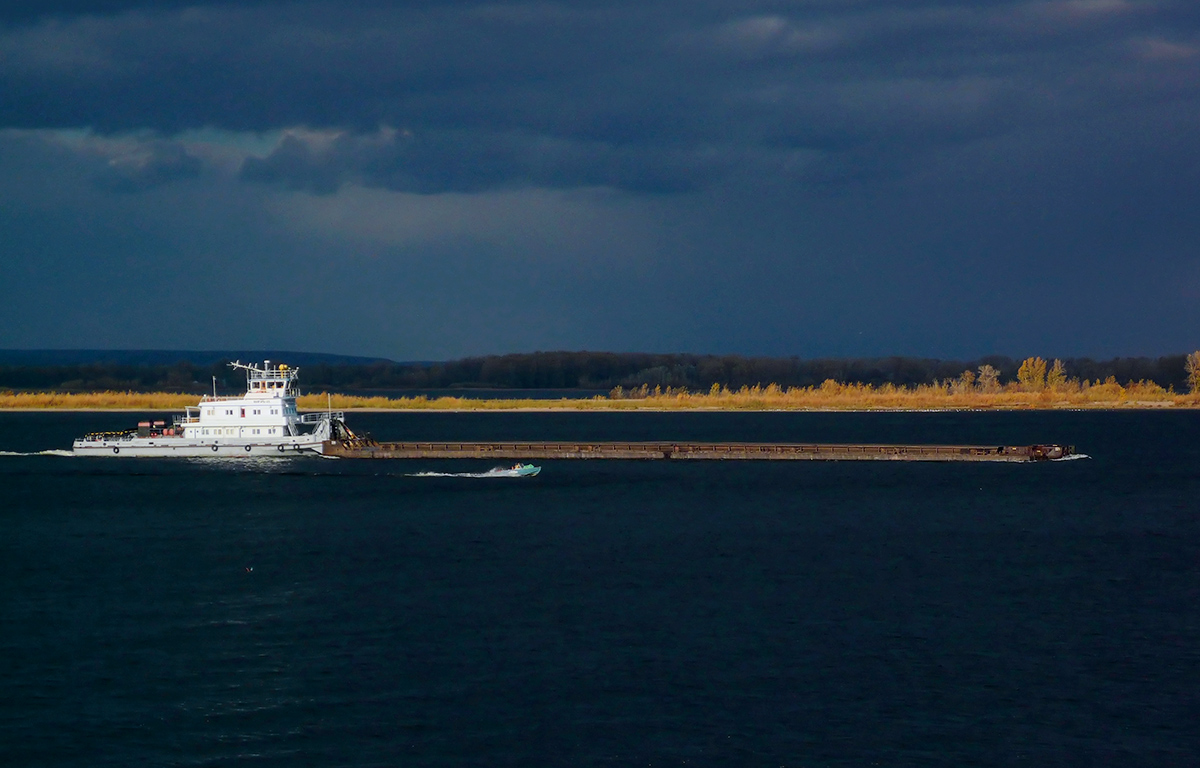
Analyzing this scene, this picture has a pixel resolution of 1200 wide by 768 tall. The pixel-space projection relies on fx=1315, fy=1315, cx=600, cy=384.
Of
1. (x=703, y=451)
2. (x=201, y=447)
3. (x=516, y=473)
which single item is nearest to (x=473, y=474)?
(x=516, y=473)

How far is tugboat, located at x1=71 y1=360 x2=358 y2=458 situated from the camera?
10400 cm

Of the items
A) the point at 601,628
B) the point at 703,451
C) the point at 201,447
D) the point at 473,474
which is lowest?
the point at 601,628

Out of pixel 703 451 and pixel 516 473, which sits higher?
pixel 703 451

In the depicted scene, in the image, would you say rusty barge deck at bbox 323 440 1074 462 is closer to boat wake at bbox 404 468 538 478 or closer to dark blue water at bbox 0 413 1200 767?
boat wake at bbox 404 468 538 478

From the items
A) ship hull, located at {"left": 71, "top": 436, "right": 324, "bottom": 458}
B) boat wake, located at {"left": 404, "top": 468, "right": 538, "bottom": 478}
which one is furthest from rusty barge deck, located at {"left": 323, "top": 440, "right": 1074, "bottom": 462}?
boat wake, located at {"left": 404, "top": 468, "right": 538, "bottom": 478}

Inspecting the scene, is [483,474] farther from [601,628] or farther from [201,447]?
[601,628]

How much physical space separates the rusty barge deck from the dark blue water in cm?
1645

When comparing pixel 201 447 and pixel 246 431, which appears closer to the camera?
pixel 246 431

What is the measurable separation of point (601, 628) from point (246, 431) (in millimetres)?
70788

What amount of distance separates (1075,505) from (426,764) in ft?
187

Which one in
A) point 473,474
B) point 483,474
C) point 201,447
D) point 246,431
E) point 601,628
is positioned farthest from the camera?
point 201,447

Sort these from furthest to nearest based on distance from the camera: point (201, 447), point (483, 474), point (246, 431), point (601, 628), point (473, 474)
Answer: point (201, 447) < point (246, 431) < point (473, 474) < point (483, 474) < point (601, 628)

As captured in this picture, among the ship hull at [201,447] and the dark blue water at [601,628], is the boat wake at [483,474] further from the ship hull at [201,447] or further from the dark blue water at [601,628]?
the ship hull at [201,447]

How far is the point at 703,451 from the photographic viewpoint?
105312 mm
